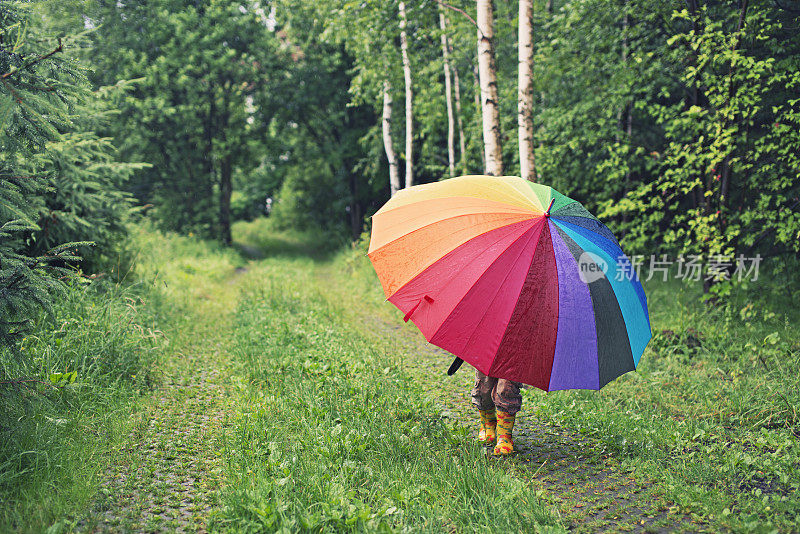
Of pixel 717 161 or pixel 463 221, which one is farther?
pixel 717 161

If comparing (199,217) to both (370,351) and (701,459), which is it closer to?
(370,351)

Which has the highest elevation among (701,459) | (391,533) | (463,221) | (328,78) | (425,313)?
(328,78)

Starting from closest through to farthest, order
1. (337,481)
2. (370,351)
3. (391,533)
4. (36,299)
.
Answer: (391,533) → (337,481) → (36,299) → (370,351)

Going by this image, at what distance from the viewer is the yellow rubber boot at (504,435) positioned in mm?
4023

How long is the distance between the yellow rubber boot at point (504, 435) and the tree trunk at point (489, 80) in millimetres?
4217

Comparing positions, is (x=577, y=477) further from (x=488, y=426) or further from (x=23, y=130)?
(x=23, y=130)

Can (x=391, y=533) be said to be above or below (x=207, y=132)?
below

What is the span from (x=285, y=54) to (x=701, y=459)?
22110 millimetres

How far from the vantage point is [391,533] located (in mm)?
2867

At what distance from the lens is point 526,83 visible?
23.0 ft

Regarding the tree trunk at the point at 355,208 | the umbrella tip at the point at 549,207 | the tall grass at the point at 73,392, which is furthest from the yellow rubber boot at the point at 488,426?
the tree trunk at the point at 355,208

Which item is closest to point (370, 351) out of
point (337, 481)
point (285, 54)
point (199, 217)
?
point (337, 481)

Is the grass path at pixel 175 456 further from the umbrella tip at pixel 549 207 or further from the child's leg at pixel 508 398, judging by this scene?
the umbrella tip at pixel 549 207

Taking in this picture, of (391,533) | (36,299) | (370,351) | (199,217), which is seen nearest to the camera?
(391,533)
